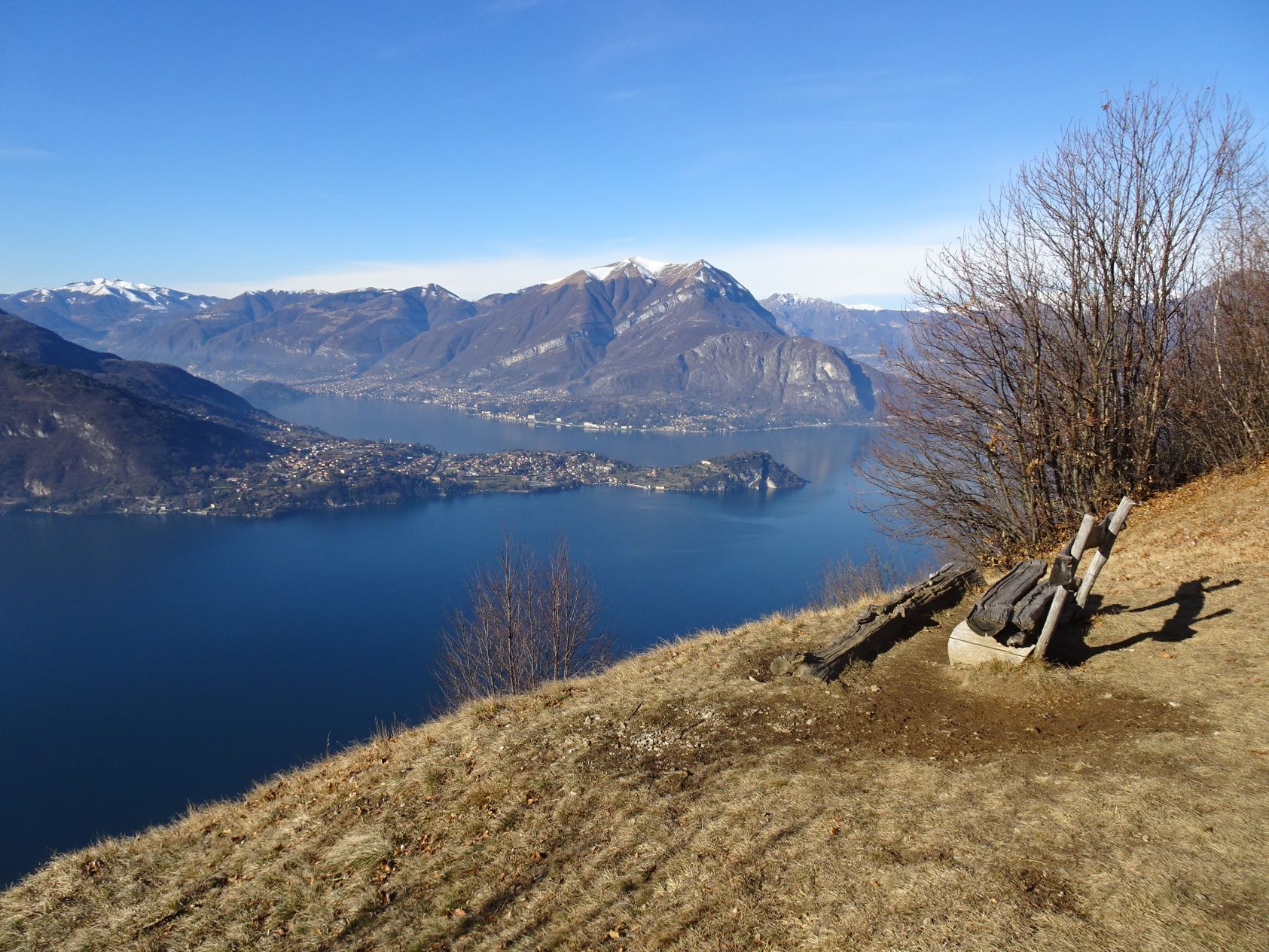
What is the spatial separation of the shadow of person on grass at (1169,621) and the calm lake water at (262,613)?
8.30 m

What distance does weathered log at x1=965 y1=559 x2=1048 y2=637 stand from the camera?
8.20 meters

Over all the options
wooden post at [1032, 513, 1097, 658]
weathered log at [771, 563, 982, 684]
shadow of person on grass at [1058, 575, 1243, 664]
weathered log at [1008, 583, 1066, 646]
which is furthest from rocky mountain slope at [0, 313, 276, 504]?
wooden post at [1032, 513, 1097, 658]

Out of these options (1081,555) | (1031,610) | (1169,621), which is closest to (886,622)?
(1031,610)

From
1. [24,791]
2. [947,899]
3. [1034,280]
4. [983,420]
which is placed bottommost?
[24,791]

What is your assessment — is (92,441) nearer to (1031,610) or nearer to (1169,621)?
(1031,610)

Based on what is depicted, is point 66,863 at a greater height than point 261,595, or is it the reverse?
point 66,863

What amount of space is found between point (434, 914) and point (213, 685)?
43.2m

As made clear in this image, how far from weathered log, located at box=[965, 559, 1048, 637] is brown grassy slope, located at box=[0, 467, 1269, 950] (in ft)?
1.89

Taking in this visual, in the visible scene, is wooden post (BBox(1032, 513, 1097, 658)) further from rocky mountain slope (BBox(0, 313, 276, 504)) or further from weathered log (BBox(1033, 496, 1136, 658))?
rocky mountain slope (BBox(0, 313, 276, 504))

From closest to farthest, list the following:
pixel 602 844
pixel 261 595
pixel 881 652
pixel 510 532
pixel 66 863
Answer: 1. pixel 602 844
2. pixel 66 863
3. pixel 881 652
4. pixel 261 595
5. pixel 510 532

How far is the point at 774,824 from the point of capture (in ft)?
19.4

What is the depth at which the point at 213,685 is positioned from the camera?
41.3m

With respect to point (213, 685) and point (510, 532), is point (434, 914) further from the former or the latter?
point (510, 532)

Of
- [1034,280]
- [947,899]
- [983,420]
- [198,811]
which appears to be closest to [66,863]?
[198,811]
